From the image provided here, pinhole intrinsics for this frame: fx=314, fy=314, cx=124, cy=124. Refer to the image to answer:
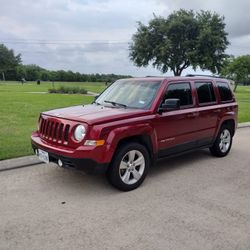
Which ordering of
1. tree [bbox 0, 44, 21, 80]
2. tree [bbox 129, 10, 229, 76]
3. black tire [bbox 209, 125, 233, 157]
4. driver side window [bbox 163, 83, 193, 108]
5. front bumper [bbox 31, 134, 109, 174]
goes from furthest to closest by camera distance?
tree [bbox 0, 44, 21, 80] → tree [bbox 129, 10, 229, 76] → black tire [bbox 209, 125, 233, 157] → driver side window [bbox 163, 83, 193, 108] → front bumper [bbox 31, 134, 109, 174]

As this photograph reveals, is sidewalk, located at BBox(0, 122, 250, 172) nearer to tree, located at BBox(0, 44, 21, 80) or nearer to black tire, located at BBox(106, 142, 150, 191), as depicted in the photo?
black tire, located at BBox(106, 142, 150, 191)

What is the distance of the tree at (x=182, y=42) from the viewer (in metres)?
33.5

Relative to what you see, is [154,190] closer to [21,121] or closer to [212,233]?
[212,233]

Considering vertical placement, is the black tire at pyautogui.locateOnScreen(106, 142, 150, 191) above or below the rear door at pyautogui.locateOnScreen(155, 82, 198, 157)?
below

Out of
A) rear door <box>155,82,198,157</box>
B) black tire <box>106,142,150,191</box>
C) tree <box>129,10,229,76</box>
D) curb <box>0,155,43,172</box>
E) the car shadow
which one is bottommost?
the car shadow

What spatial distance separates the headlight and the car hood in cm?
11

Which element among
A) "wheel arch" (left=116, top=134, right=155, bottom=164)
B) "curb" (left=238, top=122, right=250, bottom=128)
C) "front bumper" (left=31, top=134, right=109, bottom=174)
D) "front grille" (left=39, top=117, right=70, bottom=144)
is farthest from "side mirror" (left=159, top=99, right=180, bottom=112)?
"curb" (left=238, top=122, right=250, bottom=128)

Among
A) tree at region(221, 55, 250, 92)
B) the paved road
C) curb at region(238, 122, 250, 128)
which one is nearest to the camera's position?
the paved road

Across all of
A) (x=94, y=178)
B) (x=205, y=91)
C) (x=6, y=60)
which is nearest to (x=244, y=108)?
(x=205, y=91)

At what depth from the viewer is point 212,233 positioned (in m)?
3.56

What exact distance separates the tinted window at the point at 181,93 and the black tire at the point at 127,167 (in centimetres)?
119

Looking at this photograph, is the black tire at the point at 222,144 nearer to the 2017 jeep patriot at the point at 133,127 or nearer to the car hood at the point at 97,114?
the 2017 jeep patriot at the point at 133,127

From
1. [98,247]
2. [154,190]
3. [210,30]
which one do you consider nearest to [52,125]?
[154,190]

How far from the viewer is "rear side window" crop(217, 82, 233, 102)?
6.92 meters
